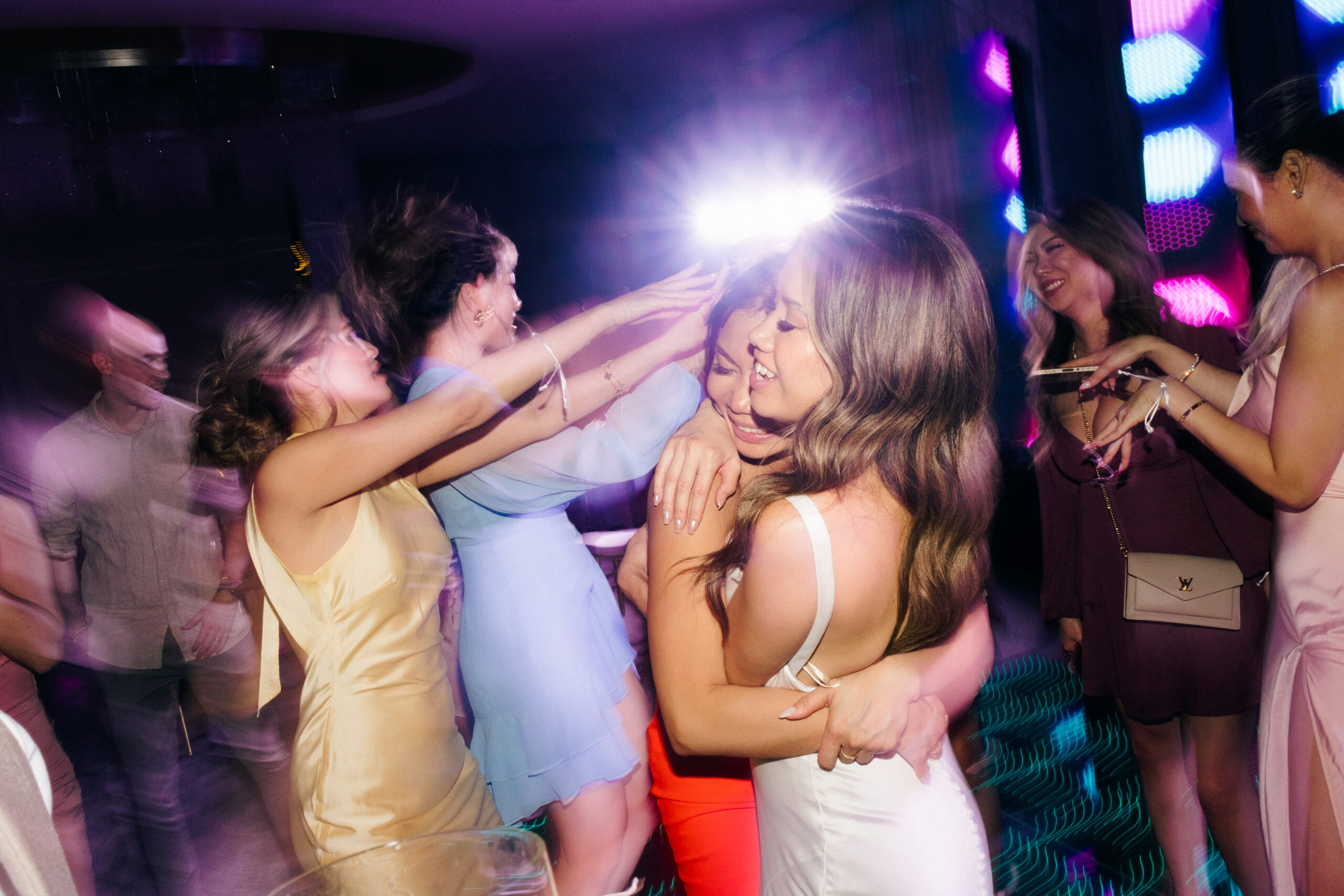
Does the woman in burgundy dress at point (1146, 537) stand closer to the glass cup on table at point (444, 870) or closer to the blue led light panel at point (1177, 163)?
the blue led light panel at point (1177, 163)

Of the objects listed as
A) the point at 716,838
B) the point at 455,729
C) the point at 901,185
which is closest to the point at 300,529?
the point at 455,729

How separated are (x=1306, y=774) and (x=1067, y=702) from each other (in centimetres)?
108

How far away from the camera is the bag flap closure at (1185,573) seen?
147cm

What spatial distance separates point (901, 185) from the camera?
147 cm

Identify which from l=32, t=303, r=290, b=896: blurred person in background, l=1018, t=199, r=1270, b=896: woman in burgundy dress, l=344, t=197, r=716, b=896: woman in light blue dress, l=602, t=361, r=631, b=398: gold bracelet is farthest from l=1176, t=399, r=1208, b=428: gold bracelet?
l=32, t=303, r=290, b=896: blurred person in background

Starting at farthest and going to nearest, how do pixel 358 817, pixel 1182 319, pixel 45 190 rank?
pixel 1182 319 < pixel 358 817 < pixel 45 190

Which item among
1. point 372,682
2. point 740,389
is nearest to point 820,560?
point 740,389

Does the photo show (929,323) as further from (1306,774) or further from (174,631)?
(1306,774)

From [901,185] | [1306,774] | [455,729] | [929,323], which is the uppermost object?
[901,185]

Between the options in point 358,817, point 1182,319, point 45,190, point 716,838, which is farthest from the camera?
point 1182,319

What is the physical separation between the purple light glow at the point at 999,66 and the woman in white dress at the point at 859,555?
97 cm

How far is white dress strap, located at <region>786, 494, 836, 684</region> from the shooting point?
84 centimetres

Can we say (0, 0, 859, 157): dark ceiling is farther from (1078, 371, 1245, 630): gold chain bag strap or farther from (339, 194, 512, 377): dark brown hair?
(1078, 371, 1245, 630): gold chain bag strap

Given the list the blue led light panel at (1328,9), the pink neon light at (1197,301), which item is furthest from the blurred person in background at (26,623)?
the blue led light panel at (1328,9)
